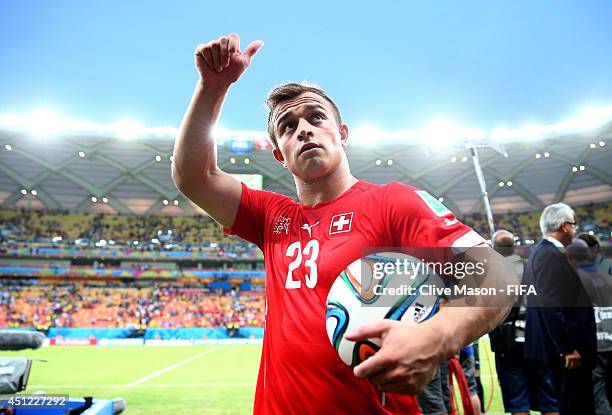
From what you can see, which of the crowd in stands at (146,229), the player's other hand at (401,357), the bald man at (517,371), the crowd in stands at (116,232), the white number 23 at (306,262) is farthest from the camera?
the crowd in stands at (116,232)

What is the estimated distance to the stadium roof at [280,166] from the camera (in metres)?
32.1

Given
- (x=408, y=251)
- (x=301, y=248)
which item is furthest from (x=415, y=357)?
(x=301, y=248)

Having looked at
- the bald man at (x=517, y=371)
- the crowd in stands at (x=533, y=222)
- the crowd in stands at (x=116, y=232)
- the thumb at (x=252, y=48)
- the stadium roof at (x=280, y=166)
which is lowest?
the bald man at (x=517, y=371)

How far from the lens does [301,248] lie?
1785mm

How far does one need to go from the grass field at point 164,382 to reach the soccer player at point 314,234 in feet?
18.9

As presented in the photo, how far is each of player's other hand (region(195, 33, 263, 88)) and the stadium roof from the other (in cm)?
2917

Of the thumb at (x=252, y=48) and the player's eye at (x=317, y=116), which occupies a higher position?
the thumb at (x=252, y=48)

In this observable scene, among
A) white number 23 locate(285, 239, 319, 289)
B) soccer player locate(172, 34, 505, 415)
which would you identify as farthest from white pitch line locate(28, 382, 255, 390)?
white number 23 locate(285, 239, 319, 289)

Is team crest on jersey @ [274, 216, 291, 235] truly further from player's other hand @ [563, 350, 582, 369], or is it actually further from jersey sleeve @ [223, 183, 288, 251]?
player's other hand @ [563, 350, 582, 369]

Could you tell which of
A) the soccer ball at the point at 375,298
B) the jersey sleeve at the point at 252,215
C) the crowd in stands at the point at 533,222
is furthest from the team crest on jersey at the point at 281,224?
the crowd in stands at the point at 533,222

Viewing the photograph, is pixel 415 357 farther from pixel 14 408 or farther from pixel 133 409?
pixel 133 409

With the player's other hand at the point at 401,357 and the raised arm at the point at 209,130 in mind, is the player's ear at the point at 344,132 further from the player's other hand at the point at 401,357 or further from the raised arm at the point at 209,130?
the player's other hand at the point at 401,357

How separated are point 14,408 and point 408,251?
365cm

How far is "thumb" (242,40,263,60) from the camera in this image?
1.83m
